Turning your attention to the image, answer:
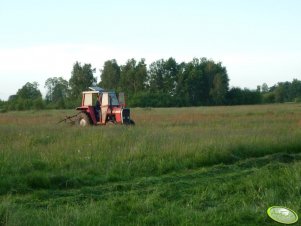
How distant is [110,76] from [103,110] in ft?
183

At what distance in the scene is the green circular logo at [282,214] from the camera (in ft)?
19.7

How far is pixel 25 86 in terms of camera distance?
83.2 m

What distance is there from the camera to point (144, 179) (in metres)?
9.04

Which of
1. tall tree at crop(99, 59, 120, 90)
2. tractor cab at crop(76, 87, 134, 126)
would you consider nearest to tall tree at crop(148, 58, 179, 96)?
tall tree at crop(99, 59, 120, 90)

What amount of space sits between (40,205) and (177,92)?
71.0m

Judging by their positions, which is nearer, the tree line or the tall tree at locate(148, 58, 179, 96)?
the tree line

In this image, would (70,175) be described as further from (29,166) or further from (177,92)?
(177,92)

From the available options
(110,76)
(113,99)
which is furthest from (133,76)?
(113,99)

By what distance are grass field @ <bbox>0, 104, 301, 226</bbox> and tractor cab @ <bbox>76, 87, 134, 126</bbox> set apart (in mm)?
6744

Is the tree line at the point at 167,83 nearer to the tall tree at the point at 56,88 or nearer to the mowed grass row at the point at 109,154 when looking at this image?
the tall tree at the point at 56,88

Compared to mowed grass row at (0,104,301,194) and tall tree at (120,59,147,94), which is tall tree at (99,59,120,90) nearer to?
tall tree at (120,59,147,94)

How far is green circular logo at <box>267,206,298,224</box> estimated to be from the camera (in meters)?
6.00

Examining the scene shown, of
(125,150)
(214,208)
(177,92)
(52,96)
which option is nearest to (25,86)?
(52,96)

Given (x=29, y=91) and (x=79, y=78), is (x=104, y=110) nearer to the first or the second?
(x=79, y=78)
